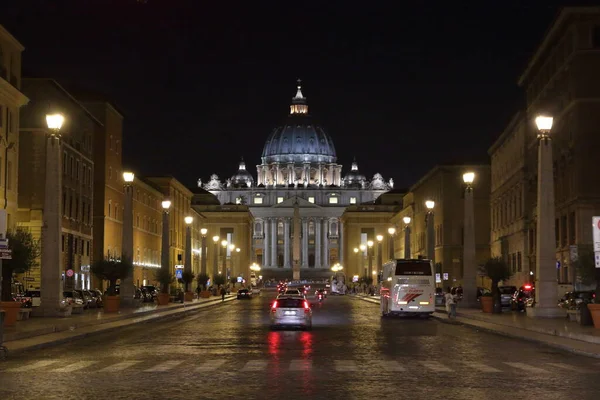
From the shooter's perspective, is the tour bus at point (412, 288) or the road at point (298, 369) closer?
the road at point (298, 369)

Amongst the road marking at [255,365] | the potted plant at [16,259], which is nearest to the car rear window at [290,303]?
the potted plant at [16,259]

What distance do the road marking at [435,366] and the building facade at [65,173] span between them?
1925 inches

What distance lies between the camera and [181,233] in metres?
143

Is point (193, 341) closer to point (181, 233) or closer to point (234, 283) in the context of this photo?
point (181, 233)

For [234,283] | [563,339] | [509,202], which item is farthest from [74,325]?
[234,283]

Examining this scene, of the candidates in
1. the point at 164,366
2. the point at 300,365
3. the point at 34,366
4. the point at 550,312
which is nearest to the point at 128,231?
the point at 550,312

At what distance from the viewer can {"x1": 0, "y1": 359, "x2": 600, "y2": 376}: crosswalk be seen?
72.1ft

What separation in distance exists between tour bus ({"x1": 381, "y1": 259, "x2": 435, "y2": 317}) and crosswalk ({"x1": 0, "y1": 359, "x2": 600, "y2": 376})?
29.4 metres

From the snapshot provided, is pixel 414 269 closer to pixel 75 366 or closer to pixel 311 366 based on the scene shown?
pixel 311 366

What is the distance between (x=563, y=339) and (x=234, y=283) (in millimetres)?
132522

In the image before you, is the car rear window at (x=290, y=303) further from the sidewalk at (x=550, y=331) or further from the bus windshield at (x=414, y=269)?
the bus windshield at (x=414, y=269)

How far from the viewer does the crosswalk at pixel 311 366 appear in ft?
72.1

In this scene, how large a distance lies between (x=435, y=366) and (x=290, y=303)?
18275 mm

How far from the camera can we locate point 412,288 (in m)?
54.2
